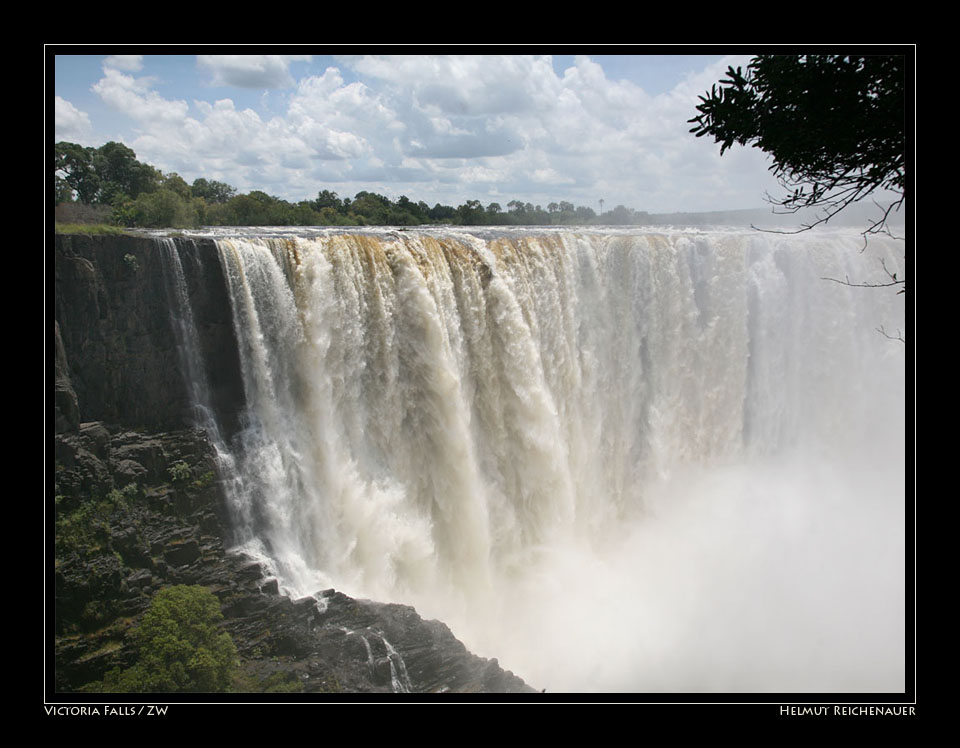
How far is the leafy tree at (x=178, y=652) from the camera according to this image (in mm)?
8367

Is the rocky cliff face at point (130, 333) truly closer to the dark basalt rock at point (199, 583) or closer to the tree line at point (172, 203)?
the dark basalt rock at point (199, 583)

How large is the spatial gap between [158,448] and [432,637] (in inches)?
176

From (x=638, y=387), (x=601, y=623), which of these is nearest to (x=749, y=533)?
(x=638, y=387)


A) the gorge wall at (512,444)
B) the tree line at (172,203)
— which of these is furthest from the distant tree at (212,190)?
the gorge wall at (512,444)

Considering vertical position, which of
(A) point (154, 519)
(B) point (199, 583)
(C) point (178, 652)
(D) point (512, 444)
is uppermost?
(D) point (512, 444)

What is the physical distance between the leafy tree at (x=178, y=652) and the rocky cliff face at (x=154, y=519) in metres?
0.21

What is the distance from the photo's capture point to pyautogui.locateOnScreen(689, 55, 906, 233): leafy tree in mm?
4359

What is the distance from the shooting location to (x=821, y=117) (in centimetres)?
449

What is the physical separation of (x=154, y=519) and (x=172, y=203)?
1408cm

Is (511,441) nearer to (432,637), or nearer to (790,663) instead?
(432,637)

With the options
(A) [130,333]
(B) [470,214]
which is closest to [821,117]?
(A) [130,333]

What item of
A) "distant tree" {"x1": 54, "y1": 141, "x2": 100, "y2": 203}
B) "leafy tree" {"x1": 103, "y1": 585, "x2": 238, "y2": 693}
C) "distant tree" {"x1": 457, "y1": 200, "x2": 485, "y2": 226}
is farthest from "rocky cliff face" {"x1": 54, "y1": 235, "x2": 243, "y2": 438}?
"distant tree" {"x1": 457, "y1": 200, "x2": 485, "y2": 226}

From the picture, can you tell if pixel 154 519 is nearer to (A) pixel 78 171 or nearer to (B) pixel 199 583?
(B) pixel 199 583

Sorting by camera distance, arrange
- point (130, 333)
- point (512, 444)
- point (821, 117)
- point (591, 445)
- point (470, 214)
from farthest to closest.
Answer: point (470, 214), point (591, 445), point (512, 444), point (130, 333), point (821, 117)
